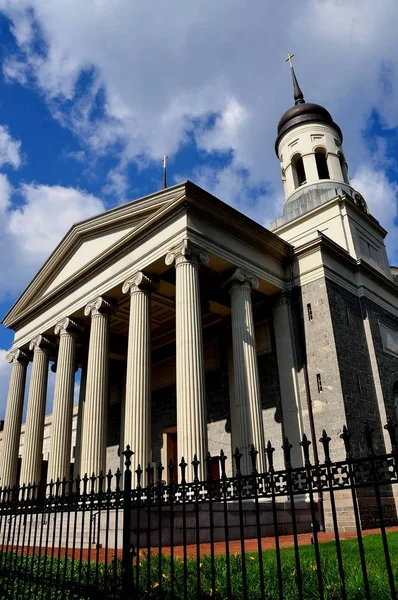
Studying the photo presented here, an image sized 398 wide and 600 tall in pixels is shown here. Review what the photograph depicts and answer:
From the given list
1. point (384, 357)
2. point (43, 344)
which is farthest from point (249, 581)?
point (43, 344)

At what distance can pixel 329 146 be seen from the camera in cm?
2602

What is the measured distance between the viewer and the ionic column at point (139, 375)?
14.4m

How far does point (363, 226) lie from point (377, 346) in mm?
6177

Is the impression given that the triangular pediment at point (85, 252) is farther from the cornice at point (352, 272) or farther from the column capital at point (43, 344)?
the cornice at point (352, 272)

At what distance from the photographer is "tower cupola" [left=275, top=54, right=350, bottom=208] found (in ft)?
82.6

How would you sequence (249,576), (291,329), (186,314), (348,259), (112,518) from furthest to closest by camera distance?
1. (348,259)
2. (291,329)
3. (186,314)
4. (112,518)
5. (249,576)

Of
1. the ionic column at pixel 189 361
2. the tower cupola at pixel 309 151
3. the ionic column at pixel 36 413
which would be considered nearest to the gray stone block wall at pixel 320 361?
the ionic column at pixel 189 361

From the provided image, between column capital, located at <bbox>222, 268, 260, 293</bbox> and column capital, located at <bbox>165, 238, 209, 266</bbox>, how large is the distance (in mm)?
1396

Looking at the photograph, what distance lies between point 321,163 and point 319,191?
3674mm

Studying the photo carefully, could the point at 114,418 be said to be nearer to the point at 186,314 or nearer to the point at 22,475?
the point at 22,475

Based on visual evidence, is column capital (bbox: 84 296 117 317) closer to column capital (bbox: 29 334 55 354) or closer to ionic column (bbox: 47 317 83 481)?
ionic column (bbox: 47 317 83 481)

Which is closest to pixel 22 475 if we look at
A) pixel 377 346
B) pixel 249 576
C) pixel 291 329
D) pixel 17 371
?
pixel 17 371

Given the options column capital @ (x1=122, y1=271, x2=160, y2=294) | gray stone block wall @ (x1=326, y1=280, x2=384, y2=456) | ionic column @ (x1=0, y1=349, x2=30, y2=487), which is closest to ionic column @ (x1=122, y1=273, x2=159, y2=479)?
column capital @ (x1=122, y1=271, x2=160, y2=294)

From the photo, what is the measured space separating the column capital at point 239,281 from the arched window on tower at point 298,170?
10.7 meters
